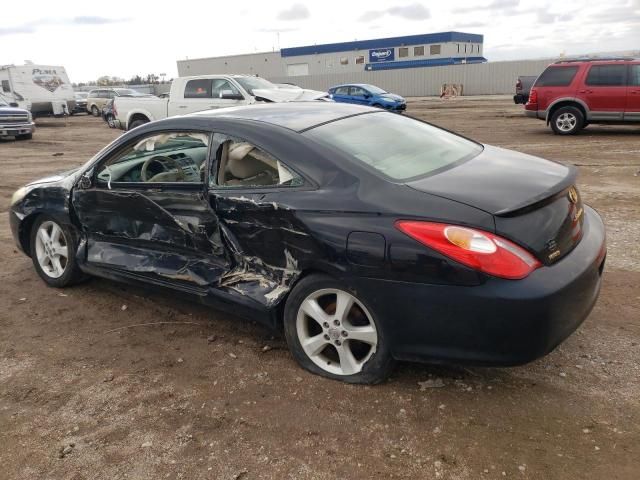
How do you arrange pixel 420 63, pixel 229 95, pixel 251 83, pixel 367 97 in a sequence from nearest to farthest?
pixel 229 95 < pixel 251 83 < pixel 367 97 < pixel 420 63

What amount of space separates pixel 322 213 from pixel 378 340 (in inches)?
29.4

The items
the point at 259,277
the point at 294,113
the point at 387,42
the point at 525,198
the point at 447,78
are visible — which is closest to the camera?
the point at 525,198

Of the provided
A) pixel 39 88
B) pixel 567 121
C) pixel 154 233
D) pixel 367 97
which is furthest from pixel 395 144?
pixel 39 88

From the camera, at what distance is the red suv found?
12.6 m

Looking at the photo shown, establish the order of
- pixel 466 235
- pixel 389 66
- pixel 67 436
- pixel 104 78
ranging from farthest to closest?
pixel 104 78
pixel 389 66
pixel 67 436
pixel 466 235

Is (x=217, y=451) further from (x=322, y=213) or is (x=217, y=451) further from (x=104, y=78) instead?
(x=104, y=78)

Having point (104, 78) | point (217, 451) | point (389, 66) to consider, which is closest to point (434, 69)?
point (389, 66)

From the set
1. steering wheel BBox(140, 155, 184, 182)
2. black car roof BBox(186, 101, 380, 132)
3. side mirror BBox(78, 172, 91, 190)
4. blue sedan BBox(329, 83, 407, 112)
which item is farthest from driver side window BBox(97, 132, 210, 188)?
blue sedan BBox(329, 83, 407, 112)

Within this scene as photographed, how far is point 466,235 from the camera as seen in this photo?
259 cm

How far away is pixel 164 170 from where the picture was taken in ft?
13.6

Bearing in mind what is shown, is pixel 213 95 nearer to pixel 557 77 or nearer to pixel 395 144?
pixel 557 77

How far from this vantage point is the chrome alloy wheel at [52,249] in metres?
4.72

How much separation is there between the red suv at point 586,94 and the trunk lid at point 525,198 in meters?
11.2

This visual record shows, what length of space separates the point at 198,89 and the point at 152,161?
1014cm
